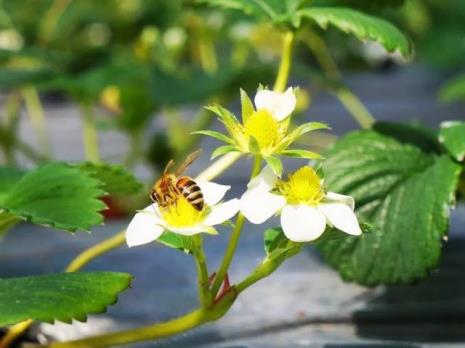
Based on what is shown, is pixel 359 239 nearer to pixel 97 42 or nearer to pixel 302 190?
pixel 302 190

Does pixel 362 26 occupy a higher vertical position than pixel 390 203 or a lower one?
higher

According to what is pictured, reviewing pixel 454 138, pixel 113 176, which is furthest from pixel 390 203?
pixel 113 176

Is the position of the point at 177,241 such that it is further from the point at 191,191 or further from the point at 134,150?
the point at 134,150

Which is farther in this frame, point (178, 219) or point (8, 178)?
point (8, 178)

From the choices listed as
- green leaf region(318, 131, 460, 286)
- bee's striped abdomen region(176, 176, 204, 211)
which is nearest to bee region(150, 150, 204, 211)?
bee's striped abdomen region(176, 176, 204, 211)

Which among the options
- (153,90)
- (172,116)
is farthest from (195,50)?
(153,90)

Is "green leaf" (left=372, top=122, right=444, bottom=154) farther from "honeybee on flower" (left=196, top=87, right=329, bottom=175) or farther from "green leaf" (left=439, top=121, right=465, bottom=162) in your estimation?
"honeybee on flower" (left=196, top=87, right=329, bottom=175)

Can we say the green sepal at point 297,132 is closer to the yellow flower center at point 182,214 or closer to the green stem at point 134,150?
the yellow flower center at point 182,214
